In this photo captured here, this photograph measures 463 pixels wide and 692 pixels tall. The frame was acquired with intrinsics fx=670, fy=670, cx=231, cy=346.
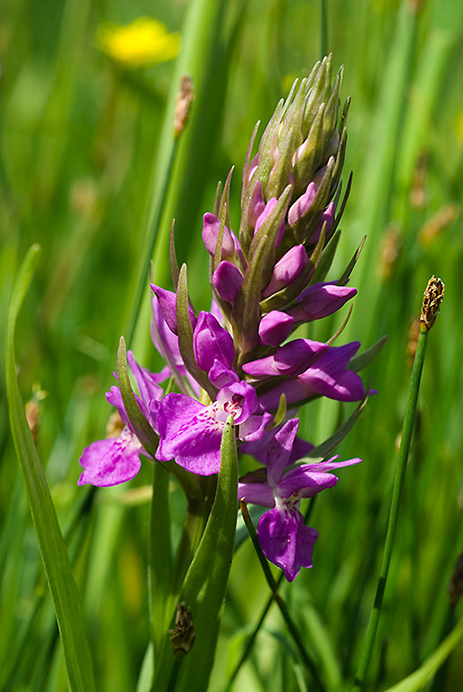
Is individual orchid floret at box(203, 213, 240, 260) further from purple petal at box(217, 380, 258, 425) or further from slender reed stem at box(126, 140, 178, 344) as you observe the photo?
slender reed stem at box(126, 140, 178, 344)

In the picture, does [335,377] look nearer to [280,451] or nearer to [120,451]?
[280,451]

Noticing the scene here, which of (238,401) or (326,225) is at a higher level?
(326,225)

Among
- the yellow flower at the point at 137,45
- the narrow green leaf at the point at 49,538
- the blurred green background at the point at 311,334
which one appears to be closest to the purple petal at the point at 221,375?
the narrow green leaf at the point at 49,538

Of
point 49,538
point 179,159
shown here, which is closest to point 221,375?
point 49,538

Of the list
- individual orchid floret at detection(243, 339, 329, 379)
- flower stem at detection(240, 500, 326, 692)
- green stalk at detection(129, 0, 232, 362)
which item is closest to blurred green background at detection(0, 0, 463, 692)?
green stalk at detection(129, 0, 232, 362)

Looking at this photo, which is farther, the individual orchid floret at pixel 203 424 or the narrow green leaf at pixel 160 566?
the narrow green leaf at pixel 160 566

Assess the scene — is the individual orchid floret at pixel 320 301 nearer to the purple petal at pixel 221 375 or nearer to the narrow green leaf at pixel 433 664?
the purple petal at pixel 221 375

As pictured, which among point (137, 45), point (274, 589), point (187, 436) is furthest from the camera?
point (137, 45)

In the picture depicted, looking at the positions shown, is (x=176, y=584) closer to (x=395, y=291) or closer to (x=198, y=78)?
(x=198, y=78)
